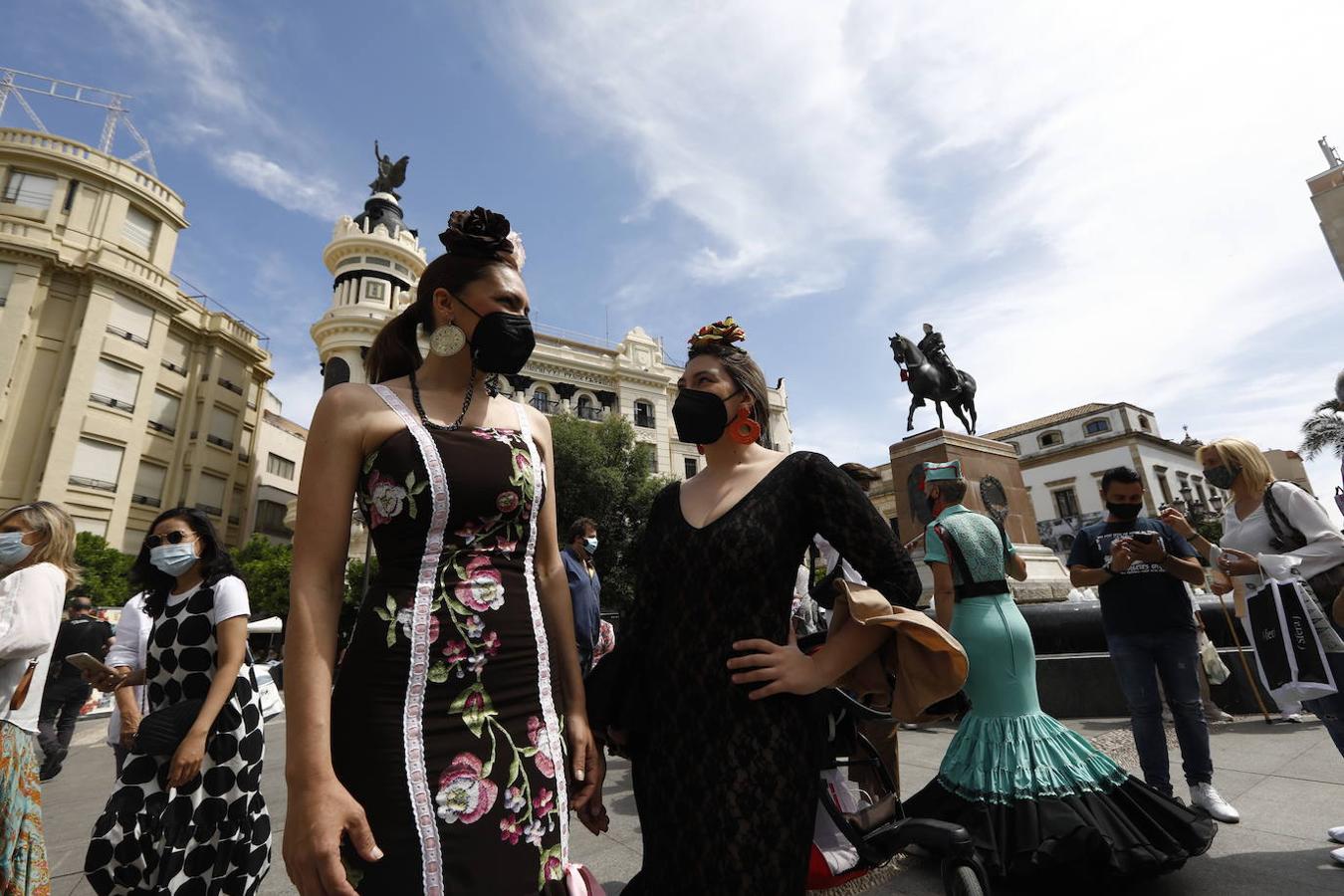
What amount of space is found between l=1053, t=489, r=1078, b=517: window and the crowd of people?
159ft

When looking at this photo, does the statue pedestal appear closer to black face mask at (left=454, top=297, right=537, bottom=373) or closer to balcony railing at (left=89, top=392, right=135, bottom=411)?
black face mask at (left=454, top=297, right=537, bottom=373)

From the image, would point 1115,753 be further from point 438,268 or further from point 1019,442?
point 1019,442

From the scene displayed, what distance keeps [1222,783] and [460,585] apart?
5.08 meters

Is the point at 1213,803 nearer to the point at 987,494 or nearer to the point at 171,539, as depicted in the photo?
the point at 171,539

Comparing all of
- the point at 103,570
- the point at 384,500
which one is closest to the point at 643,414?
the point at 103,570

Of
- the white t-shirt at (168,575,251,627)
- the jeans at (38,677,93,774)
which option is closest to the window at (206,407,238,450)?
the jeans at (38,677,93,774)

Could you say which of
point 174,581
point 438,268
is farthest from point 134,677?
point 438,268

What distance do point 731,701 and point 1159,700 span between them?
3577mm

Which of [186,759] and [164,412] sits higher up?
[164,412]

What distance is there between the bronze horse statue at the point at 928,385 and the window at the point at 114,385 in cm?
2978

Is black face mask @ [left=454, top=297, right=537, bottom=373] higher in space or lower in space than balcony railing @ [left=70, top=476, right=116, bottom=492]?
lower

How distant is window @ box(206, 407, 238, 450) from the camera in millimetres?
30391

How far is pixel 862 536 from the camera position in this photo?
5.04 feet

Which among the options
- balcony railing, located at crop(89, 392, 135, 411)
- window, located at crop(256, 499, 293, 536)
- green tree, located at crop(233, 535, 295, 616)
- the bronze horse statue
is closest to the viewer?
the bronze horse statue
